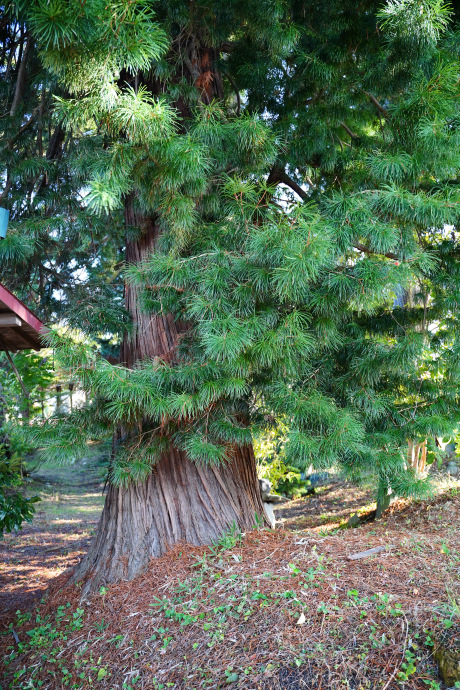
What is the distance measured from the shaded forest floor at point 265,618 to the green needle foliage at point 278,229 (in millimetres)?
631

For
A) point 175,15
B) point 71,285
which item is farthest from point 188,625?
point 175,15

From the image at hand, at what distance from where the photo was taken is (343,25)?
4.09m

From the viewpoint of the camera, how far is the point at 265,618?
3105 millimetres

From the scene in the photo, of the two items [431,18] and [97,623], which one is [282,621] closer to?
[97,623]

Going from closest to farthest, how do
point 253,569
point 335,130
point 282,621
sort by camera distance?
1. point 282,621
2. point 253,569
3. point 335,130

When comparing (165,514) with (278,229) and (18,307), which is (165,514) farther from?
(278,229)

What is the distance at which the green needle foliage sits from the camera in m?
2.95

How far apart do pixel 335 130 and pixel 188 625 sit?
4.20m

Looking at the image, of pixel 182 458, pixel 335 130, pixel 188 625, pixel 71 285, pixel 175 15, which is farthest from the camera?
pixel 71 285

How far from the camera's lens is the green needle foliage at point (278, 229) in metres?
2.95

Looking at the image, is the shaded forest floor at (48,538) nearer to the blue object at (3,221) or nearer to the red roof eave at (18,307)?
the red roof eave at (18,307)

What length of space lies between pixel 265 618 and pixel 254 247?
2230mm

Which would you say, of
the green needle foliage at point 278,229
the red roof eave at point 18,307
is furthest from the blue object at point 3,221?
the green needle foliage at point 278,229

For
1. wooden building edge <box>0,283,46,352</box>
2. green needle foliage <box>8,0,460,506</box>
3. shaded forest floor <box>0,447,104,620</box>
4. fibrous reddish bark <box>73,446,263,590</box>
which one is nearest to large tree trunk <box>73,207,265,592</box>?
fibrous reddish bark <box>73,446,263,590</box>
